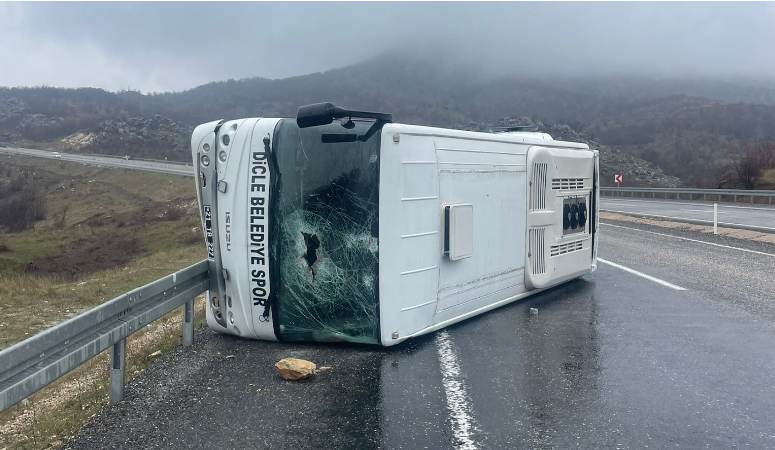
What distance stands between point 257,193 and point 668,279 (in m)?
6.79

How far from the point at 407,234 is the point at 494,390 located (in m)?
1.70

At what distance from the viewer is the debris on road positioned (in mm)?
4883

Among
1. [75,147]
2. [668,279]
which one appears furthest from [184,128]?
[668,279]

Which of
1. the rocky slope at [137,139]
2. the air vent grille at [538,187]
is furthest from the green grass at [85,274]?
the rocky slope at [137,139]

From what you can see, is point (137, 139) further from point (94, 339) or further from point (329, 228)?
point (94, 339)

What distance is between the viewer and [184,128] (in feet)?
240

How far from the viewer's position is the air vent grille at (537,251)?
309 inches

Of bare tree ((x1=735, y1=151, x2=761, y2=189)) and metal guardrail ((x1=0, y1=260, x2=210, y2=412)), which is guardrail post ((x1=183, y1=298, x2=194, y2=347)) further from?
bare tree ((x1=735, y1=151, x2=761, y2=189))

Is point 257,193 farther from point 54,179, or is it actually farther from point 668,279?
point 54,179

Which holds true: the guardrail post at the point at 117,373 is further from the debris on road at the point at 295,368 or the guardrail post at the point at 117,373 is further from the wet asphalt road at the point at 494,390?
the debris on road at the point at 295,368

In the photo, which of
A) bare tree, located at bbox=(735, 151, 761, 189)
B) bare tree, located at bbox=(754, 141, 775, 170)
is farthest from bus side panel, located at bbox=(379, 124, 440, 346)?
bare tree, located at bbox=(754, 141, 775, 170)

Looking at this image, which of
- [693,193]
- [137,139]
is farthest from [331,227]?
[137,139]

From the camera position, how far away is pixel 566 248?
848 cm

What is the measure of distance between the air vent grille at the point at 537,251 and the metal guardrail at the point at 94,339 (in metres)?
4.09
